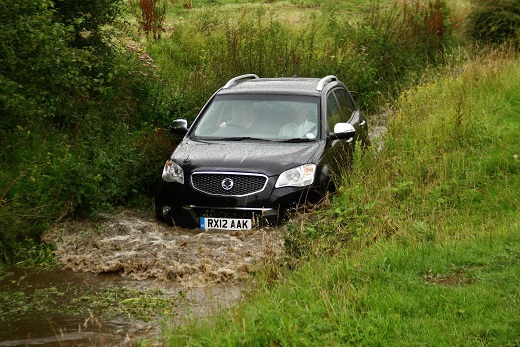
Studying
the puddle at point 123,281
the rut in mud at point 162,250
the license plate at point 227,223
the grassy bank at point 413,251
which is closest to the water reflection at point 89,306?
the puddle at point 123,281

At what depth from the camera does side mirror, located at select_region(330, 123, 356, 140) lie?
1101 centimetres

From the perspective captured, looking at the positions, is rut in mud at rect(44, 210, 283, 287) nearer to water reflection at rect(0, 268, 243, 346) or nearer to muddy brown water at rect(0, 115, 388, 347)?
muddy brown water at rect(0, 115, 388, 347)

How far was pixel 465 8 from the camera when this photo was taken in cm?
2794

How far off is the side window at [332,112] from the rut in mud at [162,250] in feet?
7.15

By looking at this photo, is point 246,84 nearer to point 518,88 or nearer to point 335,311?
point 518,88

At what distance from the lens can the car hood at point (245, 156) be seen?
10.2m

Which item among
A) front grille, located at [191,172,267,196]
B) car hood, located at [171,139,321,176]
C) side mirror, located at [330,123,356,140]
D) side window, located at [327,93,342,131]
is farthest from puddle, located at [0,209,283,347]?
side window, located at [327,93,342,131]

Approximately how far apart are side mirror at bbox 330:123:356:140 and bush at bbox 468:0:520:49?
1166 cm

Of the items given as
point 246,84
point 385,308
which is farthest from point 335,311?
point 246,84

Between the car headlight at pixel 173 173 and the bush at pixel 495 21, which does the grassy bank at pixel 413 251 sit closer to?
the car headlight at pixel 173 173

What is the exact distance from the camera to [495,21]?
2195cm

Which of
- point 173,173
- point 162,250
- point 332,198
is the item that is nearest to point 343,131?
point 332,198

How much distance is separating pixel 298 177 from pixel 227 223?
1.01m

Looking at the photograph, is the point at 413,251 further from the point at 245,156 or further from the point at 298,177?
the point at 245,156
